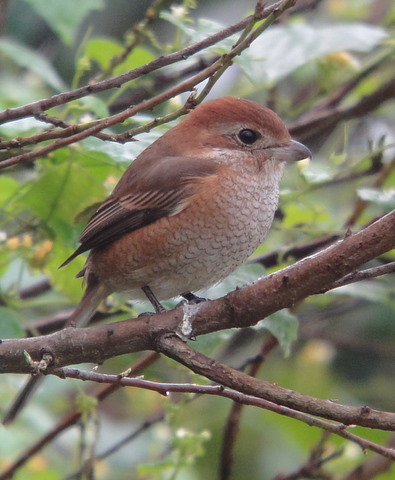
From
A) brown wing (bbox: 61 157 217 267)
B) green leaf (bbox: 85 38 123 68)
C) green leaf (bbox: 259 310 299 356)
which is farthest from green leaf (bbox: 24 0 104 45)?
green leaf (bbox: 259 310 299 356)

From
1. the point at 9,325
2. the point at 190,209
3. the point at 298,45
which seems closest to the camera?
the point at 190,209

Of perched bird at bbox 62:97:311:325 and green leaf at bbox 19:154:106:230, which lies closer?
perched bird at bbox 62:97:311:325

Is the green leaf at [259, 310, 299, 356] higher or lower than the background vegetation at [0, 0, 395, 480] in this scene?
lower

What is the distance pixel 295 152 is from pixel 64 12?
119cm

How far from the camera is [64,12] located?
11.8 feet

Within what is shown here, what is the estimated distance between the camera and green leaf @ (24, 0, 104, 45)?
3.50 metres

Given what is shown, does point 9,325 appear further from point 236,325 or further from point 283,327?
point 236,325

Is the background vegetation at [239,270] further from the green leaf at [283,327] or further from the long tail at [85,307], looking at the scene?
the long tail at [85,307]

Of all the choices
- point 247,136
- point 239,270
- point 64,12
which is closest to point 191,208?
point 239,270

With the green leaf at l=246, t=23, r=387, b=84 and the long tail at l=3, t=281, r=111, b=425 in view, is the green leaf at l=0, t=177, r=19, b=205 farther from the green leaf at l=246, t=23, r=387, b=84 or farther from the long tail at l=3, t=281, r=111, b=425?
the green leaf at l=246, t=23, r=387, b=84

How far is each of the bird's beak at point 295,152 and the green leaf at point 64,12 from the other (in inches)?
39.7

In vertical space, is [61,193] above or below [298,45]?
below

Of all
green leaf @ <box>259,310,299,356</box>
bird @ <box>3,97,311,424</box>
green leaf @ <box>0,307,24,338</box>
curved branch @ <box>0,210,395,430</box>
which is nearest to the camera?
curved branch @ <box>0,210,395,430</box>

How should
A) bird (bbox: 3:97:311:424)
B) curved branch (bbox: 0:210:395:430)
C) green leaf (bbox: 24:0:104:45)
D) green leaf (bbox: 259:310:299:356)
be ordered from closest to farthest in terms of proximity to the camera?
curved branch (bbox: 0:210:395:430), green leaf (bbox: 259:310:299:356), bird (bbox: 3:97:311:424), green leaf (bbox: 24:0:104:45)
